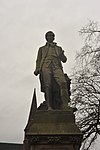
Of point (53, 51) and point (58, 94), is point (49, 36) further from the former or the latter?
point (58, 94)

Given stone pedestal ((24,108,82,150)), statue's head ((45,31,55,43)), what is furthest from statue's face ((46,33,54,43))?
stone pedestal ((24,108,82,150))

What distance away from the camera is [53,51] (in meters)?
10.7

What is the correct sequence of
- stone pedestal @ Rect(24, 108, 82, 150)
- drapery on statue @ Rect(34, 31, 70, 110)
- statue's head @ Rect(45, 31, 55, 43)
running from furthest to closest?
statue's head @ Rect(45, 31, 55, 43) → drapery on statue @ Rect(34, 31, 70, 110) → stone pedestal @ Rect(24, 108, 82, 150)

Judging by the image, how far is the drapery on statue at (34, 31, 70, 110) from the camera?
10.1m

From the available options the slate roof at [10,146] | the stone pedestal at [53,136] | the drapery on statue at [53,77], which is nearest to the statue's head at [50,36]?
the drapery on statue at [53,77]

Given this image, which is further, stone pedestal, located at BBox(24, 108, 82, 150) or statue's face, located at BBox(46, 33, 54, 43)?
statue's face, located at BBox(46, 33, 54, 43)

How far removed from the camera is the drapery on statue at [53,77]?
33.1ft

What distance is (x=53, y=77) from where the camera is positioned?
10.4 metres

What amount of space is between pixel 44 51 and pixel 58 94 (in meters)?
1.31

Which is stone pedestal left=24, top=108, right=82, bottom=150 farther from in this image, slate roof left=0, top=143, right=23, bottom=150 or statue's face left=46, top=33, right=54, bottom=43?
slate roof left=0, top=143, right=23, bottom=150

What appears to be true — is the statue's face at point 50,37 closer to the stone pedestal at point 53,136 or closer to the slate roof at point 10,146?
the stone pedestal at point 53,136

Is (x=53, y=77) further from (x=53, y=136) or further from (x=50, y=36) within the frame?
(x=53, y=136)

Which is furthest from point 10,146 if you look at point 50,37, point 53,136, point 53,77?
point 53,136

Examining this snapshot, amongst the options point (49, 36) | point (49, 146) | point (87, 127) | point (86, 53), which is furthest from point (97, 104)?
point (49, 146)
